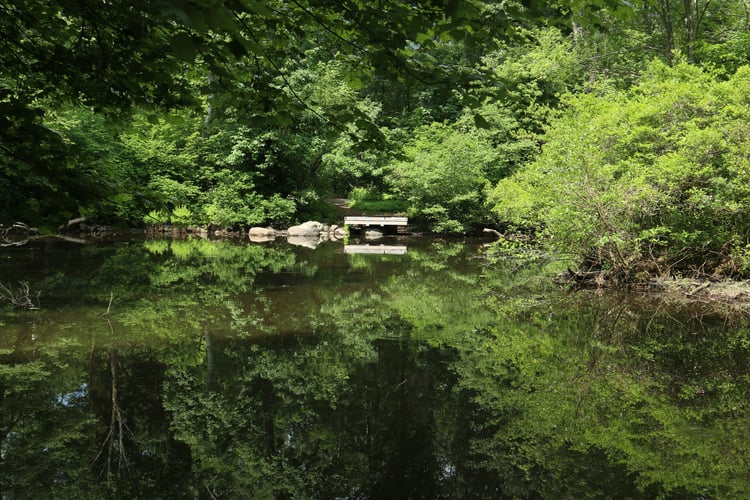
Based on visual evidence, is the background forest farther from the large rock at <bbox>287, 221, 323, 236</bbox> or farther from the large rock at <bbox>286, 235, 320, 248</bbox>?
the large rock at <bbox>286, 235, 320, 248</bbox>

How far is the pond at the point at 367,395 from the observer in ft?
11.3

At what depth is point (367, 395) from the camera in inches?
191

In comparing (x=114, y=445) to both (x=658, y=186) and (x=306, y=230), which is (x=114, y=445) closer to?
(x=658, y=186)

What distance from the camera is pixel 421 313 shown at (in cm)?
836

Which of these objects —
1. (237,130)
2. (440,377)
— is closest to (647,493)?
(440,377)

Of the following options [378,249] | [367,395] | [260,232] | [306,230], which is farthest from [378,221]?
[367,395]

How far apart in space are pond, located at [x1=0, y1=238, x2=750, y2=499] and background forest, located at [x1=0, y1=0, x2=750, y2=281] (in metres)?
1.52

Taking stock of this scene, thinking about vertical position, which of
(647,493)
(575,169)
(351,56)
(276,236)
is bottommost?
(276,236)

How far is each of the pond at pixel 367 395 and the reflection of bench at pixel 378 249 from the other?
7.45m

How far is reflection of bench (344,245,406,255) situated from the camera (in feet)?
56.2

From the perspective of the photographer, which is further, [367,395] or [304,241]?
[304,241]

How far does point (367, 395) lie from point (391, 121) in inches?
1016

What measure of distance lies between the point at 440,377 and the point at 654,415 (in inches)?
69.4

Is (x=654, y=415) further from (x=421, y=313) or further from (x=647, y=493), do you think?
(x=421, y=313)
